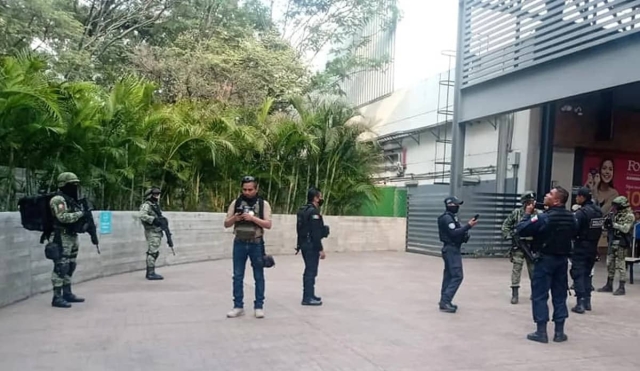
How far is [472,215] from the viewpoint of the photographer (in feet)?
52.2

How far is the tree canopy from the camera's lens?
9.12 m

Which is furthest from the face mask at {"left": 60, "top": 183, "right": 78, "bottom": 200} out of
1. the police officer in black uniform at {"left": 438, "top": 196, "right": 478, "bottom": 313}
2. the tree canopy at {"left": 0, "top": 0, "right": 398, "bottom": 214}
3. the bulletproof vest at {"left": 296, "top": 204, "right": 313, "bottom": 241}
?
the police officer in black uniform at {"left": 438, "top": 196, "right": 478, "bottom": 313}

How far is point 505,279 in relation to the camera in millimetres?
11375

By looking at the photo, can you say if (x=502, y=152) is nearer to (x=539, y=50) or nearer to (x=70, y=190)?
(x=539, y=50)

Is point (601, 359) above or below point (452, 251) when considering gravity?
below

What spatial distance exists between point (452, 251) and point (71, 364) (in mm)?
4680

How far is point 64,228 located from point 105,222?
9.46 ft

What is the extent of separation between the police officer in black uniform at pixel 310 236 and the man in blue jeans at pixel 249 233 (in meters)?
0.96

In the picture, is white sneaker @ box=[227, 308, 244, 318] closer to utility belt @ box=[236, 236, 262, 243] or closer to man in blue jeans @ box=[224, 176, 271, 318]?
man in blue jeans @ box=[224, 176, 271, 318]

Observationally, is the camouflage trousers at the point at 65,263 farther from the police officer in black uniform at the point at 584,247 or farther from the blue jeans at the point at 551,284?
the police officer in black uniform at the point at 584,247

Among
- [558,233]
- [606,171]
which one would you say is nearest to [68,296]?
[558,233]

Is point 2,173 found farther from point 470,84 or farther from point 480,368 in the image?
point 470,84

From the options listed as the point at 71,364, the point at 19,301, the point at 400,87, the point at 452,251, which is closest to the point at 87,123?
the point at 19,301

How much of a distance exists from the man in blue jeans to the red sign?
1401cm
